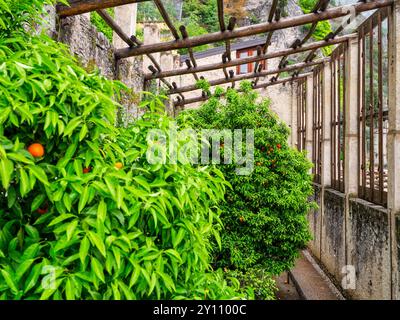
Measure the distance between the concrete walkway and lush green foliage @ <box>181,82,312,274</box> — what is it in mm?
A: 1830

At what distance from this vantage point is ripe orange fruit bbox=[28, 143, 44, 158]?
1722 mm

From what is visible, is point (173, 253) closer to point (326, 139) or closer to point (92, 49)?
point (92, 49)

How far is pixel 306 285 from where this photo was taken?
8.51 meters

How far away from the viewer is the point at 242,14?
2683 cm

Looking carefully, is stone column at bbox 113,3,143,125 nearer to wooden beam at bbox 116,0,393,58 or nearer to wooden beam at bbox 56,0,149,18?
wooden beam at bbox 116,0,393,58

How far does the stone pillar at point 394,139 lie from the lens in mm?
5547

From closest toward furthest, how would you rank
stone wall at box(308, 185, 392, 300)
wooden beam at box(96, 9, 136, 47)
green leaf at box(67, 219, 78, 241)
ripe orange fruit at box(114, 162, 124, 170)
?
green leaf at box(67, 219, 78, 241)
ripe orange fruit at box(114, 162, 124, 170)
wooden beam at box(96, 9, 136, 47)
stone wall at box(308, 185, 392, 300)

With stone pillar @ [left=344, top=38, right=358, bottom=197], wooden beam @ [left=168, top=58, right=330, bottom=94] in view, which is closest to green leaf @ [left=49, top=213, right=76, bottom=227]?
stone pillar @ [left=344, top=38, right=358, bottom=197]

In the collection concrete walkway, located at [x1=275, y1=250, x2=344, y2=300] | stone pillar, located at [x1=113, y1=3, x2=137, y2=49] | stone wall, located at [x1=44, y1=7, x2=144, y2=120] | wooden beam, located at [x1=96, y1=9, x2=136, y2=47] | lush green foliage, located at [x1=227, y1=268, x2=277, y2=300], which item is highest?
stone pillar, located at [x1=113, y1=3, x2=137, y2=49]

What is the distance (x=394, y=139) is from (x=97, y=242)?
202 inches

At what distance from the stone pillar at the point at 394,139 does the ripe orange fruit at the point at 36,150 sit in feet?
16.1

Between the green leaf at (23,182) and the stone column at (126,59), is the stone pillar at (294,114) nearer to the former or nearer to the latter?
the stone column at (126,59)

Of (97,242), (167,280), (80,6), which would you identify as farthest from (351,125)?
(97,242)

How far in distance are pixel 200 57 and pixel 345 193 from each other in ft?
28.8
